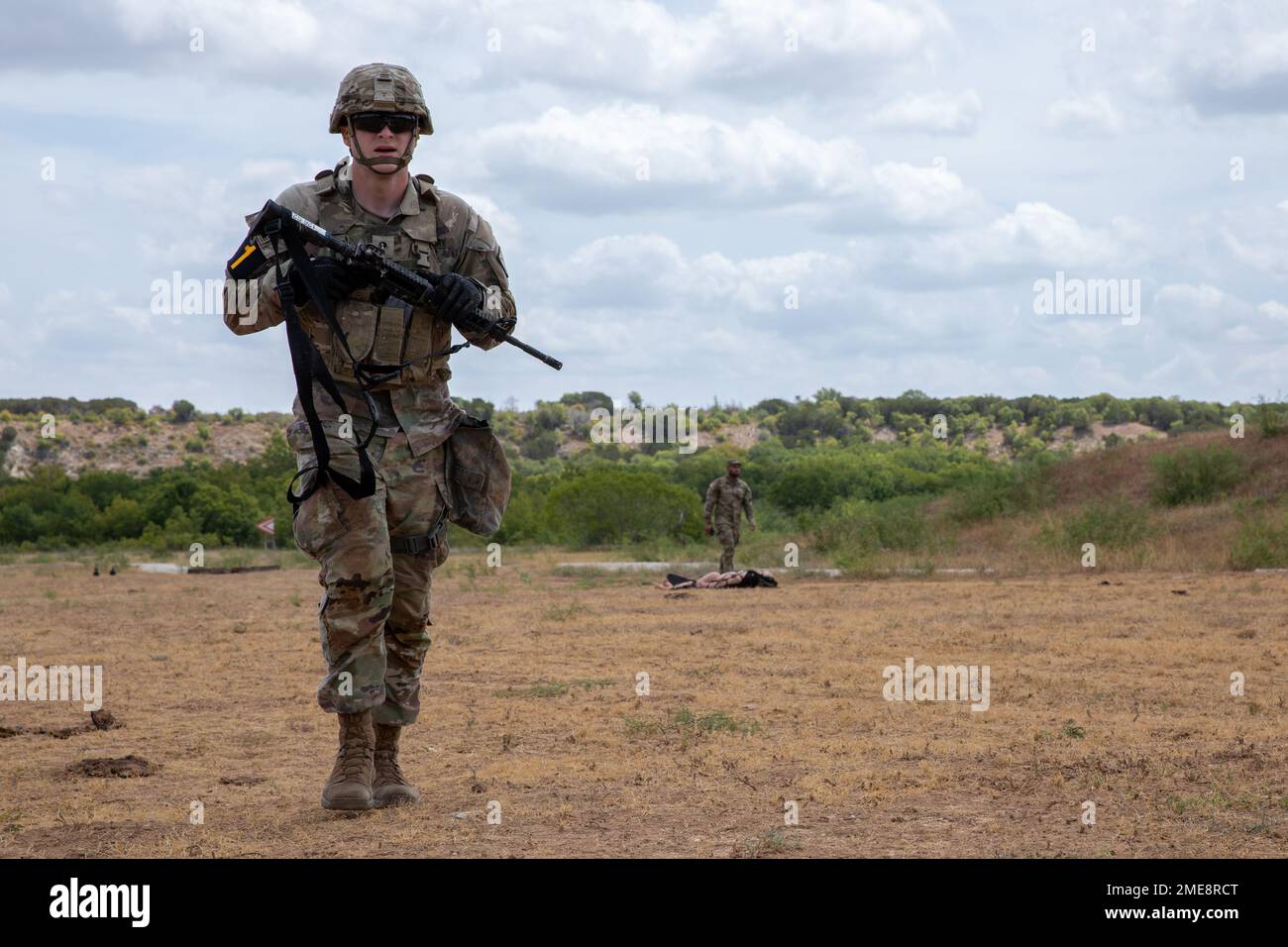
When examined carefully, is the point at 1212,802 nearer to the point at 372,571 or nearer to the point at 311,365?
the point at 372,571

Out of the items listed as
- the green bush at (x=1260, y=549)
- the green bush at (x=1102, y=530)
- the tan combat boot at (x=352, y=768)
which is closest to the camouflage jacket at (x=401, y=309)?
the tan combat boot at (x=352, y=768)

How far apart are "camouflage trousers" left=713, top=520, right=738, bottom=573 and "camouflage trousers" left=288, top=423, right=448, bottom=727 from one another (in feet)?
51.4

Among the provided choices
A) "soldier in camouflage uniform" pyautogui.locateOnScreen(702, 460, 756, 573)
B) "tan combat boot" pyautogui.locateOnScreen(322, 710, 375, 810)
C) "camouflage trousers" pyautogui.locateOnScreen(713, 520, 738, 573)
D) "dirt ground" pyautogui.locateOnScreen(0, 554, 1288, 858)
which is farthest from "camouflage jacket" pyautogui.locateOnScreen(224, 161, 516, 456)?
"camouflage trousers" pyautogui.locateOnScreen(713, 520, 738, 573)

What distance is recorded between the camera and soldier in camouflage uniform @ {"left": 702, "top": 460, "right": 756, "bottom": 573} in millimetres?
21266

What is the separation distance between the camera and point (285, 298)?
528 centimetres

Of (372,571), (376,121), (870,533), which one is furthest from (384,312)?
(870,533)

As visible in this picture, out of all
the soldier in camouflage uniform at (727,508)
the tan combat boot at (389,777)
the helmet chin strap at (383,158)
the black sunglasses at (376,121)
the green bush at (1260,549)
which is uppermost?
the black sunglasses at (376,121)

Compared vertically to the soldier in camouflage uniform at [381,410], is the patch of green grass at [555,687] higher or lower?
lower

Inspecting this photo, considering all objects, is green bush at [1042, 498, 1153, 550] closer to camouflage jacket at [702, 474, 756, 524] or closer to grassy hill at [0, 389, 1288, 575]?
grassy hill at [0, 389, 1288, 575]

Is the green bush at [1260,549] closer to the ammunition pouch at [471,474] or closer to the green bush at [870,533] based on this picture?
the green bush at [870,533]

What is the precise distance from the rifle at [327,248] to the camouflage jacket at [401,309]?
6cm

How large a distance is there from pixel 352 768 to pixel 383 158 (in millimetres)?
2153

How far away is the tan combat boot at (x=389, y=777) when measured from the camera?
17.8 ft
